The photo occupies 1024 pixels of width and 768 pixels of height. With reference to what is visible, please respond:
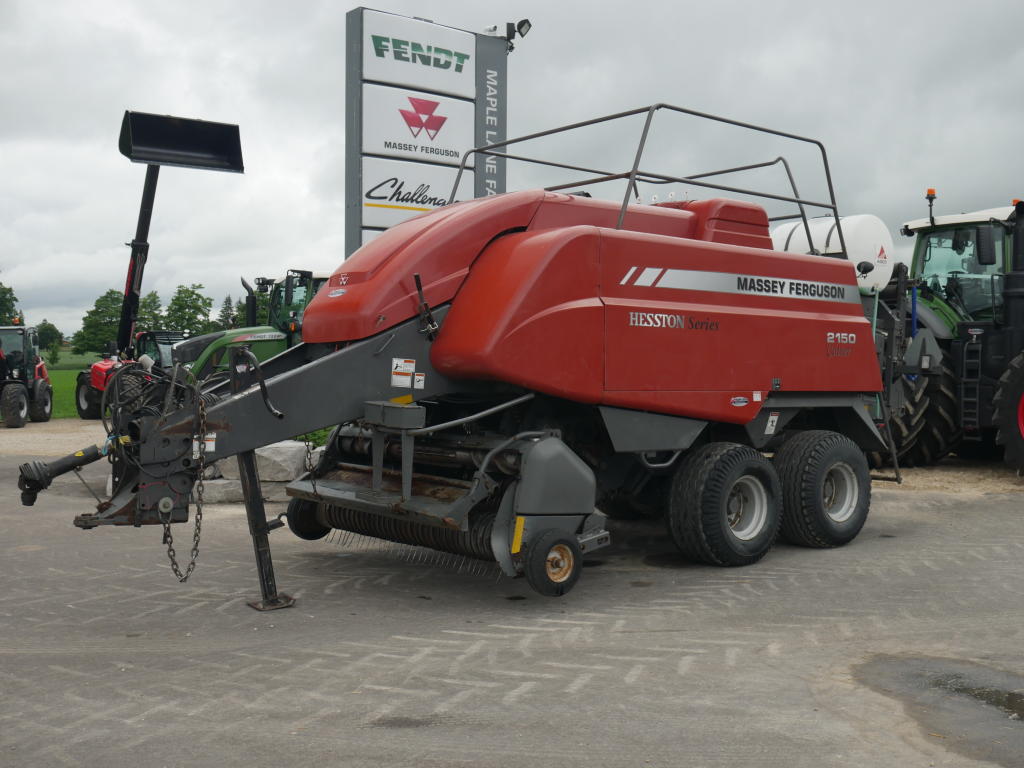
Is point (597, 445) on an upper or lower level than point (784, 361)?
lower

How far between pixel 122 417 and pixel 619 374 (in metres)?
2.85

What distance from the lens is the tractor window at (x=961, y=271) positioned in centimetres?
1196

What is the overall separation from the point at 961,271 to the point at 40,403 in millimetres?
17897

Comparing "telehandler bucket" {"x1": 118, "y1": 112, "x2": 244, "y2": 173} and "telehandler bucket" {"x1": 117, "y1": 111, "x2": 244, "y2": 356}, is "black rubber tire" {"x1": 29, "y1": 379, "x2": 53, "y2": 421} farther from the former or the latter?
"telehandler bucket" {"x1": 118, "y1": 112, "x2": 244, "y2": 173}

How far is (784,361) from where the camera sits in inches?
287

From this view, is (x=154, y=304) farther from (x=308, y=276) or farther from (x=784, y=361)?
(x=784, y=361)

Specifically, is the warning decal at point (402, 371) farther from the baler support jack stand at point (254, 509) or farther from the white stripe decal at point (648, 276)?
the white stripe decal at point (648, 276)

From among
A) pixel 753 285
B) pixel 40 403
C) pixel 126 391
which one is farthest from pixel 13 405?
pixel 753 285

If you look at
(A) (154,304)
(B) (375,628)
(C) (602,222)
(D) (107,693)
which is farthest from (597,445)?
(A) (154,304)

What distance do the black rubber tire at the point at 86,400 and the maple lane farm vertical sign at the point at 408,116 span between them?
13130 millimetres

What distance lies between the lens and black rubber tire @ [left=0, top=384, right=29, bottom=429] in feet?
65.4

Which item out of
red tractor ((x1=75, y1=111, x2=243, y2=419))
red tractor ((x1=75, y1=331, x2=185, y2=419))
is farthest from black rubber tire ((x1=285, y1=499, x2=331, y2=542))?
red tractor ((x1=75, y1=331, x2=185, y2=419))

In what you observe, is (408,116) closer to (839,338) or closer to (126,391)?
(839,338)

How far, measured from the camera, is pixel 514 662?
492 centimetres
